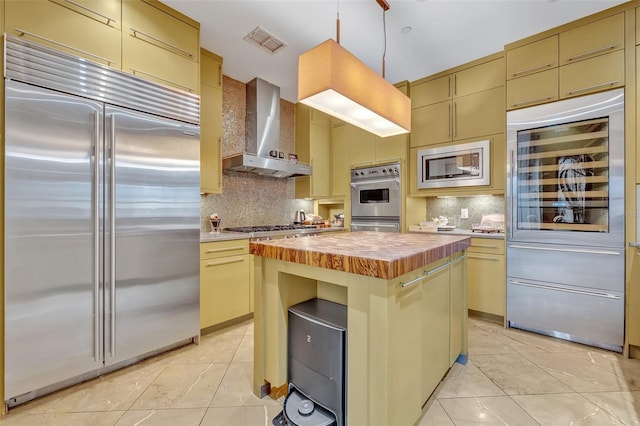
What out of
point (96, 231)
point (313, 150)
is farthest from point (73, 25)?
point (313, 150)

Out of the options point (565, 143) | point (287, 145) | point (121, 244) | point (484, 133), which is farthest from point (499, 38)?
point (121, 244)

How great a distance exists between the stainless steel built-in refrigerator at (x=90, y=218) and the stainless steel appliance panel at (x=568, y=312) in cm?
293

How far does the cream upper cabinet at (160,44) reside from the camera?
205 centimetres

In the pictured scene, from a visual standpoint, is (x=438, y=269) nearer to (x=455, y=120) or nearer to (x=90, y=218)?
(x=90, y=218)

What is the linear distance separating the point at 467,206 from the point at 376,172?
3.84ft

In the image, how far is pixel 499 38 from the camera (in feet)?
8.66

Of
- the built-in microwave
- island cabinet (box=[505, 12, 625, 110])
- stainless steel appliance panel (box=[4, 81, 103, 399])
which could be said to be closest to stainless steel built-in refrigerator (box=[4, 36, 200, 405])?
stainless steel appliance panel (box=[4, 81, 103, 399])

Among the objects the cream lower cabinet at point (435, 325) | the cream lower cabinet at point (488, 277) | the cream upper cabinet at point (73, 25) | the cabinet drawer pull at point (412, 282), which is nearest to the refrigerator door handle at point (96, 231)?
the cream upper cabinet at point (73, 25)

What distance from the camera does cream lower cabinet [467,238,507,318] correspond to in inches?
108

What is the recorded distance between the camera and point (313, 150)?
3.97 meters

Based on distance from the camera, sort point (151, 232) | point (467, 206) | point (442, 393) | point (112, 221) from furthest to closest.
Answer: point (467, 206) → point (151, 232) → point (112, 221) → point (442, 393)

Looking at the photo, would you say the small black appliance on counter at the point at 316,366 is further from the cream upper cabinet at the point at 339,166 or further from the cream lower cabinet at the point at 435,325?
the cream upper cabinet at the point at 339,166

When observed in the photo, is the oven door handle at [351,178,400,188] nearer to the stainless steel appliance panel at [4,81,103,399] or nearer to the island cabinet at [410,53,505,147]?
the island cabinet at [410,53,505,147]

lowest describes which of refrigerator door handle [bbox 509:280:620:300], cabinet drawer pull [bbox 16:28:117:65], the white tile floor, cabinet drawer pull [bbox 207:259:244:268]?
the white tile floor
